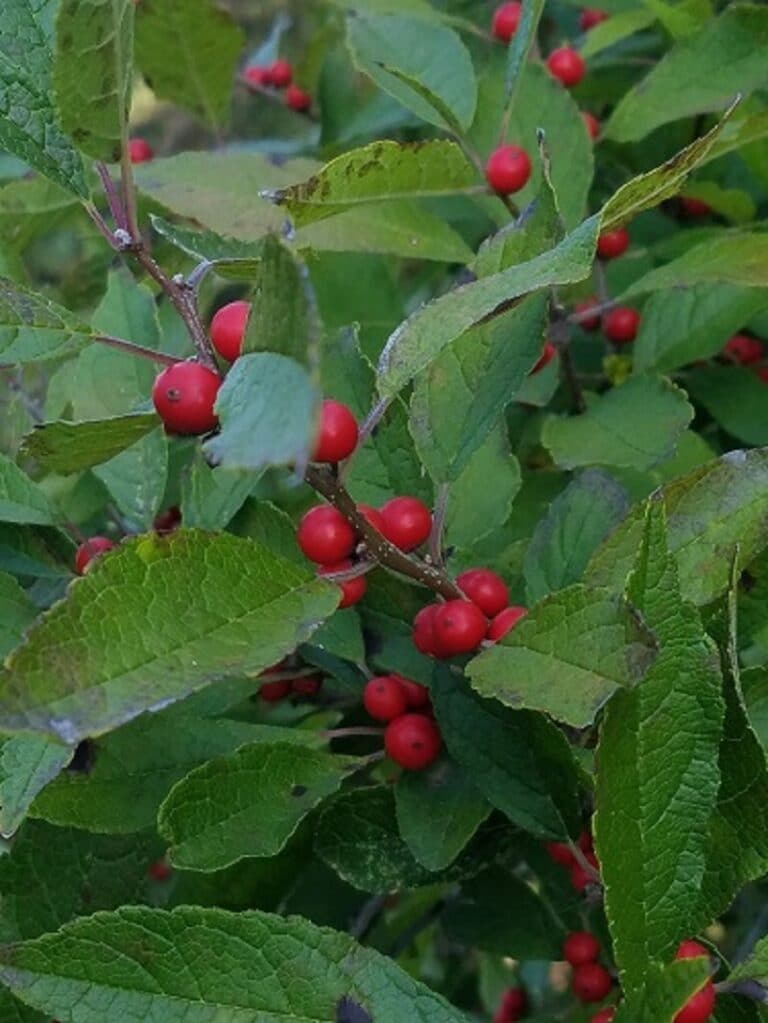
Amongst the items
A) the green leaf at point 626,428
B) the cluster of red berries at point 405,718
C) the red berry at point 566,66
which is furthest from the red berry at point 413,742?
the red berry at point 566,66

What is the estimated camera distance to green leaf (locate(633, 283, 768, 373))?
4.86 ft

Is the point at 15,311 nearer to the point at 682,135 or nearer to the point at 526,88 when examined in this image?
the point at 526,88

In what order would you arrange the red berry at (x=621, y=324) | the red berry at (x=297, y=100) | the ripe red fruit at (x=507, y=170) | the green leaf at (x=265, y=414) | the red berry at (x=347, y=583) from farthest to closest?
the red berry at (x=297, y=100), the red berry at (x=621, y=324), the ripe red fruit at (x=507, y=170), the red berry at (x=347, y=583), the green leaf at (x=265, y=414)

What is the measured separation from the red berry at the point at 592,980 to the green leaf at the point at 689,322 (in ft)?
2.06

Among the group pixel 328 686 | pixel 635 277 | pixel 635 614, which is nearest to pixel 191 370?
pixel 635 614

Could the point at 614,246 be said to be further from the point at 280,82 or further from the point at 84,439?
the point at 84,439

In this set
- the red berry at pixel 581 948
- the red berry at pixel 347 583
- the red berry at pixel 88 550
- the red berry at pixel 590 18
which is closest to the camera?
the red berry at pixel 347 583

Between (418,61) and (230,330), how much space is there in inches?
32.4

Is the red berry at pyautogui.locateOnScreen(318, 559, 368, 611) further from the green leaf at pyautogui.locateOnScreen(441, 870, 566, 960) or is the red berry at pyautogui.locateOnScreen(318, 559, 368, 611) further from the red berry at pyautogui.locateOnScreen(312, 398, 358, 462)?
the green leaf at pyautogui.locateOnScreen(441, 870, 566, 960)

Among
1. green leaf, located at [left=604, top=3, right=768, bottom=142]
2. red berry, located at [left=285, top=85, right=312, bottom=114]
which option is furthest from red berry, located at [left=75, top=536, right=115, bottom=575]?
red berry, located at [left=285, top=85, right=312, bottom=114]

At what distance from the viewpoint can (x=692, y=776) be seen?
2.93ft

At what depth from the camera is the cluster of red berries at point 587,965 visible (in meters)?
1.31

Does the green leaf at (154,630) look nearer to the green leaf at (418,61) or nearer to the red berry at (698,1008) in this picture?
the red berry at (698,1008)

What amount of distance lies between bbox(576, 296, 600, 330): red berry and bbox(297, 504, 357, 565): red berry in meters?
0.75
